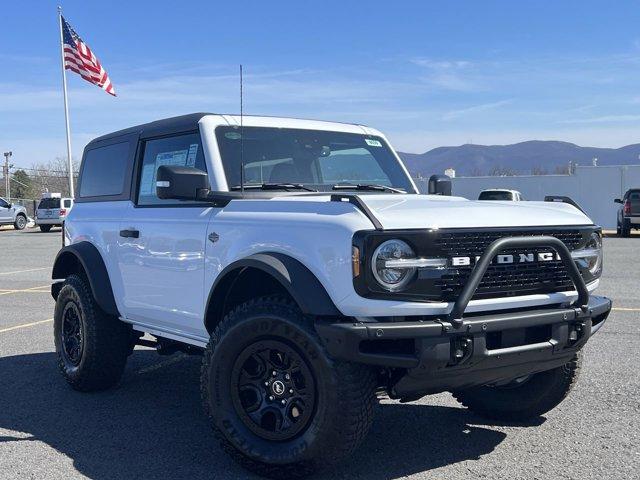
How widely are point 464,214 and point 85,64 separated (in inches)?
1067

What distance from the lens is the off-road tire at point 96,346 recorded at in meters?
5.74

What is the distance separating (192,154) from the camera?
5.15m

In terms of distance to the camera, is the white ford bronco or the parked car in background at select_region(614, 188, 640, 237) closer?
the white ford bronco

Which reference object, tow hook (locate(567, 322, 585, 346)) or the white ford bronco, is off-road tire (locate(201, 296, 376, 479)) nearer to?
the white ford bronco

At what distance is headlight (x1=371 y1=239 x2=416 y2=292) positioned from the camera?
3631mm

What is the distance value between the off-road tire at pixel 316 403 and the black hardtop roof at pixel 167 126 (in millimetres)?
1625

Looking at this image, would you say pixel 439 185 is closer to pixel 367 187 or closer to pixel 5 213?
pixel 367 187

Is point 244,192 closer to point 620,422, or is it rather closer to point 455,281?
point 455,281

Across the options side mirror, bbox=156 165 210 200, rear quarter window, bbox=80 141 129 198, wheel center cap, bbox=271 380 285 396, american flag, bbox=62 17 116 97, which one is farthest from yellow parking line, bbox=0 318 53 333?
american flag, bbox=62 17 116 97

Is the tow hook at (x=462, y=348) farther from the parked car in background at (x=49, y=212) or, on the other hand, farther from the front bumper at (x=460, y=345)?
the parked car in background at (x=49, y=212)

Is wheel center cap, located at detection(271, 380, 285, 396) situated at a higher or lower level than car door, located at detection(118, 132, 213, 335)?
lower

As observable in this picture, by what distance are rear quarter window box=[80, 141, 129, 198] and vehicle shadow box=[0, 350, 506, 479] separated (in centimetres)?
159

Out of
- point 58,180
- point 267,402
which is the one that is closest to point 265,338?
point 267,402

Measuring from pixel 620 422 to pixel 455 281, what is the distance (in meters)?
1.97
